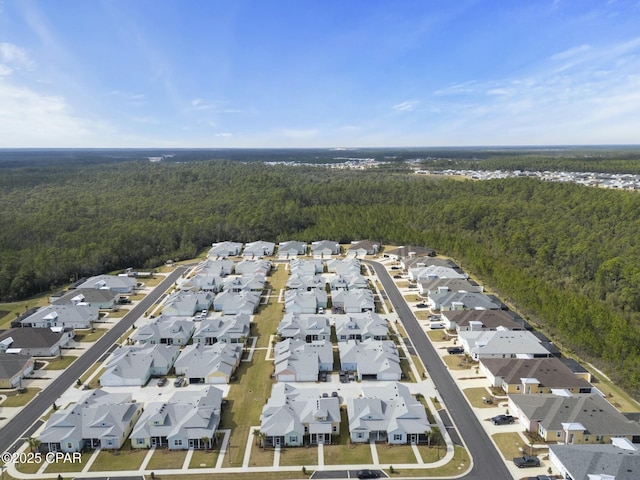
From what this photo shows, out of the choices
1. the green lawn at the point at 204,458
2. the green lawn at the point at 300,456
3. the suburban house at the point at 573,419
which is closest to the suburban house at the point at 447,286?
the suburban house at the point at 573,419

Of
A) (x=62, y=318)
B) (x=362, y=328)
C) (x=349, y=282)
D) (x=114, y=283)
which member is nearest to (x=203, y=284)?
(x=114, y=283)

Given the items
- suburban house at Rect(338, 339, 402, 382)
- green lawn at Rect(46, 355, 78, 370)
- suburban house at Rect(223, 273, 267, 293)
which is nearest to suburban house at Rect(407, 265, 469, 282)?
suburban house at Rect(338, 339, 402, 382)

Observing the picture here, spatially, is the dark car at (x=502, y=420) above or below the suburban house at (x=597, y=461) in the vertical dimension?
below

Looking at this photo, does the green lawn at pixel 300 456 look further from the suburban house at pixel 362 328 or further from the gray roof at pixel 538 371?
the gray roof at pixel 538 371

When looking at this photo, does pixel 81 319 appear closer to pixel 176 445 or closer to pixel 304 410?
pixel 176 445

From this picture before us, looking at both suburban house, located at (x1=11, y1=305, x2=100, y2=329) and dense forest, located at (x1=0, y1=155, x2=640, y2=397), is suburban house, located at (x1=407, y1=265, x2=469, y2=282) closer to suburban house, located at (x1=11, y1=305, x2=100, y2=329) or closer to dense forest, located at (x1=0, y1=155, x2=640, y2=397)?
dense forest, located at (x1=0, y1=155, x2=640, y2=397)

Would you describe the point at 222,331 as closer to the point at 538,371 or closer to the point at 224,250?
the point at 538,371

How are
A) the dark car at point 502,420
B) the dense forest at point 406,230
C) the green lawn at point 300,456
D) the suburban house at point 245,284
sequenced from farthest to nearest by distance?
the suburban house at point 245,284 → the dense forest at point 406,230 → the dark car at point 502,420 → the green lawn at point 300,456

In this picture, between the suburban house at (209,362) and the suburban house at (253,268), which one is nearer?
the suburban house at (209,362)
